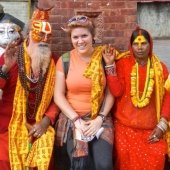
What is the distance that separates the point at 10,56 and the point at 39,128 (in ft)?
2.57

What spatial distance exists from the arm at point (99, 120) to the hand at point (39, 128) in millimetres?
417

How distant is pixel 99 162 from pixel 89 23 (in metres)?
1.40

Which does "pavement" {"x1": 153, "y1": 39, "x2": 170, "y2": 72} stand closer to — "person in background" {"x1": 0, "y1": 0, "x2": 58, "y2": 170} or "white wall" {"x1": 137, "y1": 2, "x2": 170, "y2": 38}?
"white wall" {"x1": 137, "y1": 2, "x2": 170, "y2": 38}

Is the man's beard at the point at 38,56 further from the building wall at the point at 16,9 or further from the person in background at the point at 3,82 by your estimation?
the building wall at the point at 16,9

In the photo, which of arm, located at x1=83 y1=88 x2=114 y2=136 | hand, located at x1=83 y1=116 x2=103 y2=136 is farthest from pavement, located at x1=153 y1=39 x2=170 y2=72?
hand, located at x1=83 y1=116 x2=103 y2=136

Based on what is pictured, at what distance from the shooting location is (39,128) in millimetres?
4941

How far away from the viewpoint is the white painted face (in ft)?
16.8

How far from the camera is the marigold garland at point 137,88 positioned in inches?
195

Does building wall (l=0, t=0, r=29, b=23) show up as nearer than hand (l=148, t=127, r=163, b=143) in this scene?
No

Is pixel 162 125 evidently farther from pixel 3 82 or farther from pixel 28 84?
pixel 3 82

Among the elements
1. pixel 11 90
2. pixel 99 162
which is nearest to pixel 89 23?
pixel 11 90

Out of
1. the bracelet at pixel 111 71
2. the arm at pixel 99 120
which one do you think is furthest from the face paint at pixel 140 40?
the arm at pixel 99 120

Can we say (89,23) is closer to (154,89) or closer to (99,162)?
(154,89)

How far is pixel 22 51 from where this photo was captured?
16.4 feet
